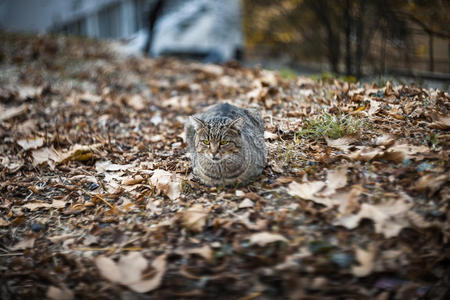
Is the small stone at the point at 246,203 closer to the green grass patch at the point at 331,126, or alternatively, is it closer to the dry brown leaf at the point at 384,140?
the green grass patch at the point at 331,126

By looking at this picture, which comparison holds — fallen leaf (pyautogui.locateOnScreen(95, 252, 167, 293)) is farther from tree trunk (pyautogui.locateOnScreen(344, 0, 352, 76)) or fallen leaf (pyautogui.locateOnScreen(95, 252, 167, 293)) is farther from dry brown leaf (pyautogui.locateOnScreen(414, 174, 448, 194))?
tree trunk (pyautogui.locateOnScreen(344, 0, 352, 76))

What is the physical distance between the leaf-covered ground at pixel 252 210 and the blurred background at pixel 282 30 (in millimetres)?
1988

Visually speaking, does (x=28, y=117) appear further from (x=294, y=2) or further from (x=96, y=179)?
(x=294, y=2)

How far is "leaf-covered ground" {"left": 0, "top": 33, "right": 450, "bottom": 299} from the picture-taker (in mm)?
2188

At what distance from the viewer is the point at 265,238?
7.79ft

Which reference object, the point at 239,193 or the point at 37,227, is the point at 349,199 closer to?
the point at 239,193

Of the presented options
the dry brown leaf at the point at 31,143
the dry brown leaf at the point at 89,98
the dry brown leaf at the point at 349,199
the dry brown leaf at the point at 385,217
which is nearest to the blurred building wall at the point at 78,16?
the dry brown leaf at the point at 89,98

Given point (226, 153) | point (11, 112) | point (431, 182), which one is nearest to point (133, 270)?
point (226, 153)

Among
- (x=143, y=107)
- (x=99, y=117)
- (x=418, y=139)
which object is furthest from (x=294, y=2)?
(x=418, y=139)

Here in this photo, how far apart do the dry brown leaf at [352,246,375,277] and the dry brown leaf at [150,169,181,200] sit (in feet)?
5.26

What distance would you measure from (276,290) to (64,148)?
338 centimetres

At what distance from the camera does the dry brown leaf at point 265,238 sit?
7.73 feet

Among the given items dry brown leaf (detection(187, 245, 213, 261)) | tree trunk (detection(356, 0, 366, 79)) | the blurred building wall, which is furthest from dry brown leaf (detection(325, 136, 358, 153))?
the blurred building wall

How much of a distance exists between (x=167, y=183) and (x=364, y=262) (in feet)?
5.98
